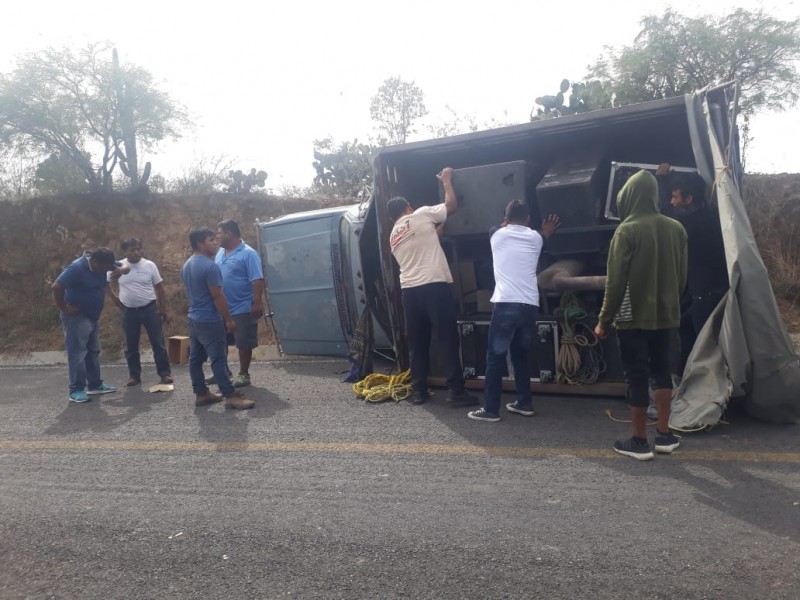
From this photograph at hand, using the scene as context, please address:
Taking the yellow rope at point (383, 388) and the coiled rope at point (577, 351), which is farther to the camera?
the yellow rope at point (383, 388)

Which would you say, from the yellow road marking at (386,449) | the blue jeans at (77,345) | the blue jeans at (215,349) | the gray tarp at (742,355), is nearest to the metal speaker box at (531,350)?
the gray tarp at (742,355)

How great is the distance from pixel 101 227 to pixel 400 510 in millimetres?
14305

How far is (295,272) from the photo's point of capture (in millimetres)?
8672

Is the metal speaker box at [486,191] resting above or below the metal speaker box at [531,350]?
above

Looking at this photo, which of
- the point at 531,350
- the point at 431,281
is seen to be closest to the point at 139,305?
the point at 431,281

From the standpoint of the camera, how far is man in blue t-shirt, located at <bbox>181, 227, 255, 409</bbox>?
6.43 metres

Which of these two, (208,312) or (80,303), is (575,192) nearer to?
(208,312)

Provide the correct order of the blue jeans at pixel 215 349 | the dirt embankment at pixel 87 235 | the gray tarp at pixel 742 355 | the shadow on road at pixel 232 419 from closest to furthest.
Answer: the gray tarp at pixel 742 355 → the shadow on road at pixel 232 419 → the blue jeans at pixel 215 349 → the dirt embankment at pixel 87 235

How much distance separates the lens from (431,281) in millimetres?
6043

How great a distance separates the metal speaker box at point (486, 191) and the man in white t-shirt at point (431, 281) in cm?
42

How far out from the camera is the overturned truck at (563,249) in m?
4.85

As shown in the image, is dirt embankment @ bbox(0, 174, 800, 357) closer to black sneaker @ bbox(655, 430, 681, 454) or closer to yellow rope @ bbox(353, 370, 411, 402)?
yellow rope @ bbox(353, 370, 411, 402)

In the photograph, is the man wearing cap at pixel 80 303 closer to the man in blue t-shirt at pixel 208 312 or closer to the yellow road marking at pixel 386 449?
the man in blue t-shirt at pixel 208 312

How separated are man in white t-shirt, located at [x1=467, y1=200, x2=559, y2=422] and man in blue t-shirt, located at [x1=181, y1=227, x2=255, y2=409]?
95.6 inches
